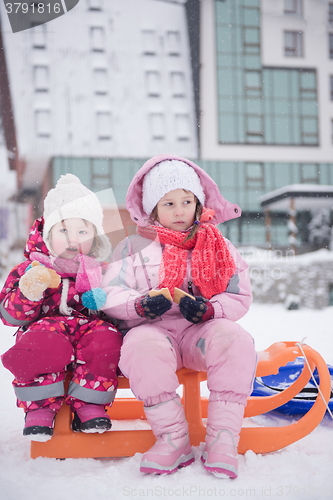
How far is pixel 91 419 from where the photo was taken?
0.82m

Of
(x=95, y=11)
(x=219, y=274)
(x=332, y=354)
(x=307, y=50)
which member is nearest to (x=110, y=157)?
(x=95, y=11)

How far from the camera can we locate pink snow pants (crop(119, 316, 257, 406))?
2.52 ft

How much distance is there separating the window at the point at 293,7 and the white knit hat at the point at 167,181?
9.06 meters

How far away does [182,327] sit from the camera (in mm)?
942

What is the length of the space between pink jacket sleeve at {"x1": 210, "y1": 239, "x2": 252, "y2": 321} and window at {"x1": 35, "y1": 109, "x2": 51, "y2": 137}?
708cm

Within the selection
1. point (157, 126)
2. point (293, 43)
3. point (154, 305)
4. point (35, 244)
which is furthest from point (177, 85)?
point (154, 305)

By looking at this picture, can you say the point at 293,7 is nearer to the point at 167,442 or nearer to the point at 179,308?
the point at 179,308

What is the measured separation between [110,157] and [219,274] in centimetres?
736

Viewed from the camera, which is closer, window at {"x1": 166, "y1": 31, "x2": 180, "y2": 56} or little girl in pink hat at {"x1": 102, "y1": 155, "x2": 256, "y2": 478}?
little girl in pink hat at {"x1": 102, "y1": 155, "x2": 256, "y2": 478}

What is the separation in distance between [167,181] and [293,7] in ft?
30.2

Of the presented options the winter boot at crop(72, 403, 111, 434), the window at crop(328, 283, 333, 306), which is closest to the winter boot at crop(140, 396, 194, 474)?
the winter boot at crop(72, 403, 111, 434)

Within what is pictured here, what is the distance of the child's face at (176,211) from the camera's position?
1.05 metres

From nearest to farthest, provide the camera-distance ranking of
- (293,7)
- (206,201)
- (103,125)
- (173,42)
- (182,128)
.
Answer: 1. (206,201)
2. (182,128)
3. (173,42)
4. (103,125)
5. (293,7)

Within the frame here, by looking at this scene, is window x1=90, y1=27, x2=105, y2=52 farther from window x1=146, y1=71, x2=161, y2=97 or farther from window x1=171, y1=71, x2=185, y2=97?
window x1=171, y1=71, x2=185, y2=97
